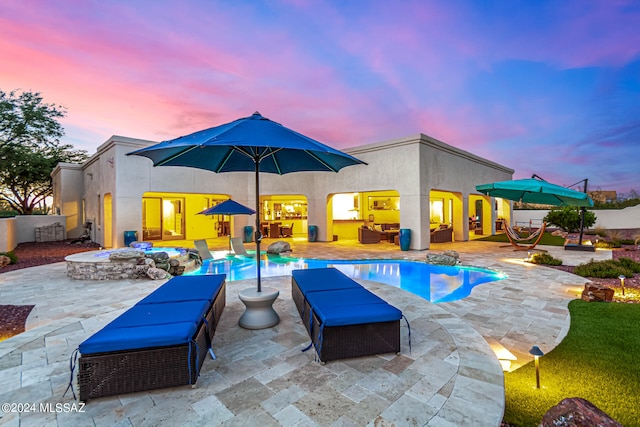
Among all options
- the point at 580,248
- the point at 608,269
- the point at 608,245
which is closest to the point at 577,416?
the point at 608,269

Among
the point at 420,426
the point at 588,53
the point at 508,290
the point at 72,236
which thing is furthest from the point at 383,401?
the point at 72,236

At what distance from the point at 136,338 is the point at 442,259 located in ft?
28.9

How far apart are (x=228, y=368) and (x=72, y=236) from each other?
70.8ft

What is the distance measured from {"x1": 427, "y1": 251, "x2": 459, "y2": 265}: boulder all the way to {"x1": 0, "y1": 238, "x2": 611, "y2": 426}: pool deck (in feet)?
13.0

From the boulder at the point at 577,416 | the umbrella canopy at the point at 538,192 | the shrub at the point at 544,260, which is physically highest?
the umbrella canopy at the point at 538,192

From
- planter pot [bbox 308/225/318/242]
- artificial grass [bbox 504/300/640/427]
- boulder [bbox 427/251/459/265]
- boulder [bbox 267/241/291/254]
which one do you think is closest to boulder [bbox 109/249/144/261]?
boulder [bbox 267/241/291/254]

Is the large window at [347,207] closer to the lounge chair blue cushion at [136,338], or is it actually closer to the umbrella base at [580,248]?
the umbrella base at [580,248]

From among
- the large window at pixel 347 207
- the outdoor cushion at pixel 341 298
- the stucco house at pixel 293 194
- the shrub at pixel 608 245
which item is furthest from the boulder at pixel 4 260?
the shrub at pixel 608 245

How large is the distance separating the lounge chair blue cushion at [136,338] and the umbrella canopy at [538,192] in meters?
10.4

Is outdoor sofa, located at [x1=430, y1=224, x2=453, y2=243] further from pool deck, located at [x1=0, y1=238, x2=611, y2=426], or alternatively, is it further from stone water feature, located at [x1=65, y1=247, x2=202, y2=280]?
stone water feature, located at [x1=65, y1=247, x2=202, y2=280]

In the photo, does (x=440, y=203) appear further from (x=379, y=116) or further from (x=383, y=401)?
(x=383, y=401)

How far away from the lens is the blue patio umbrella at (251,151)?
2.98 meters

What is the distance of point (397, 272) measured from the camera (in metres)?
8.52

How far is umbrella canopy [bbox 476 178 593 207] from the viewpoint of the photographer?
9055 millimetres
